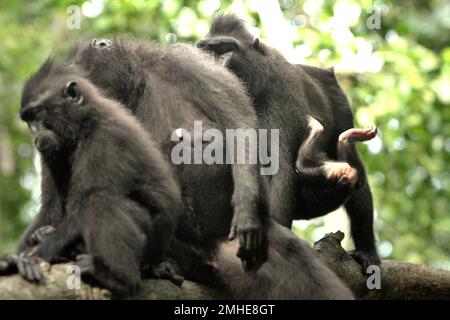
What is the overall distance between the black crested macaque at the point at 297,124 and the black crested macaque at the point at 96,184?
5.42 ft

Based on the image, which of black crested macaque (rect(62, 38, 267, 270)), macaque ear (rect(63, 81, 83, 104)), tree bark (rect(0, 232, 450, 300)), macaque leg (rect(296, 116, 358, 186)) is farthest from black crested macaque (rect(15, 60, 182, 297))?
macaque leg (rect(296, 116, 358, 186))

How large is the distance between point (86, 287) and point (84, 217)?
530 millimetres

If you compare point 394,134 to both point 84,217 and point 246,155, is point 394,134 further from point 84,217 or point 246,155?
point 84,217

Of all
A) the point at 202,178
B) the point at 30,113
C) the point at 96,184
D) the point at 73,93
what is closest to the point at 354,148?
the point at 202,178

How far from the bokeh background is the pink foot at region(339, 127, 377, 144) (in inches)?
67.7

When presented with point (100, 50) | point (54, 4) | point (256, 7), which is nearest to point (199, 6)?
point (256, 7)

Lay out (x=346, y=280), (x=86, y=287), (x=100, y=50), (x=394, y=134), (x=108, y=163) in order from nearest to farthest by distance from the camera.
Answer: (x=86, y=287) → (x=108, y=163) → (x=100, y=50) → (x=346, y=280) → (x=394, y=134)

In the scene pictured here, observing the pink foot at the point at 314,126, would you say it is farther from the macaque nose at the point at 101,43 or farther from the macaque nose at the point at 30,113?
the macaque nose at the point at 30,113

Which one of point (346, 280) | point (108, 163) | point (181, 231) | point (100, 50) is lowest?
point (346, 280)

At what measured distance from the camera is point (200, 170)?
629cm

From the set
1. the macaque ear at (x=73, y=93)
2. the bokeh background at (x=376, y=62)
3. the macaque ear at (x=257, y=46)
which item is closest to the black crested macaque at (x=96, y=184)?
the macaque ear at (x=73, y=93)

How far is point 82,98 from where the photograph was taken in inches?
239

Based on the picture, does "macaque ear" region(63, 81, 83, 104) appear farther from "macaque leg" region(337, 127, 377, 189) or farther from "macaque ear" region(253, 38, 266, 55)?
"macaque leg" region(337, 127, 377, 189)

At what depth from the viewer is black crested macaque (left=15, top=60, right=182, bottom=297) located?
5285 mm
